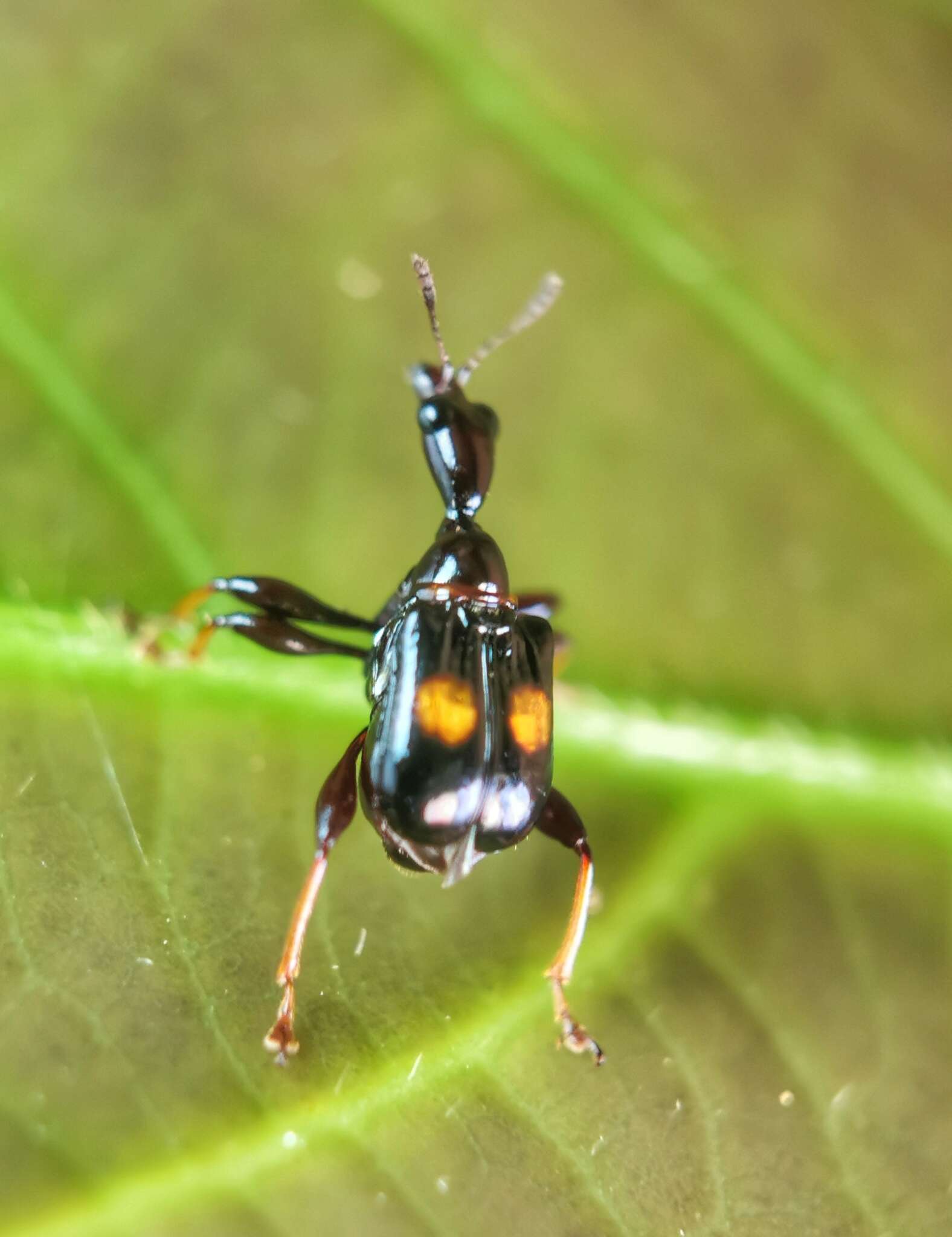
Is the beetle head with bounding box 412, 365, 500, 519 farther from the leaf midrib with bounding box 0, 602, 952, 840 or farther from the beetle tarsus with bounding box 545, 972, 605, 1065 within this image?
the beetle tarsus with bounding box 545, 972, 605, 1065

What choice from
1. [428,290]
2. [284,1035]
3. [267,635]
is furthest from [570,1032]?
[428,290]

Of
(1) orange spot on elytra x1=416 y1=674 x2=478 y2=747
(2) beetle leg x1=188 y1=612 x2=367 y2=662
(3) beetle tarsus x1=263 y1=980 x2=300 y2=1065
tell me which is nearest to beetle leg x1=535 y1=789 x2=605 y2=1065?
(1) orange spot on elytra x1=416 y1=674 x2=478 y2=747

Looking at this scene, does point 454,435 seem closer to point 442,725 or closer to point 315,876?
point 442,725

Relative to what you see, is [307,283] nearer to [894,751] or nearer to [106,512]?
[106,512]

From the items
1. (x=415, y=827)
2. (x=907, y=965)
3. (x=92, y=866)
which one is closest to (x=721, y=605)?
(x=907, y=965)

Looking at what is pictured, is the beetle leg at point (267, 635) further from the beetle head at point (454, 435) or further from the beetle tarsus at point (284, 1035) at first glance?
the beetle tarsus at point (284, 1035)

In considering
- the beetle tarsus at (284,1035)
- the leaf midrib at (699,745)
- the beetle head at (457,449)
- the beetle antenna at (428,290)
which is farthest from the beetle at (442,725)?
the beetle antenna at (428,290)
